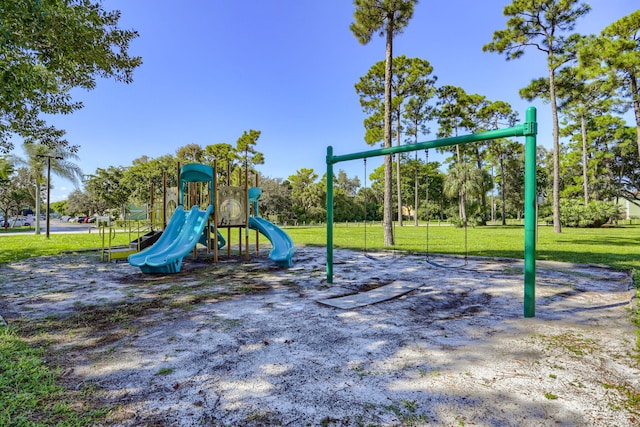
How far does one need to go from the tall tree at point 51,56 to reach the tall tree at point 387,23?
821cm

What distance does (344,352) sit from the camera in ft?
9.40

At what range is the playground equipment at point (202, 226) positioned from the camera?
→ 7027 millimetres

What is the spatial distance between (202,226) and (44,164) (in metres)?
17.7

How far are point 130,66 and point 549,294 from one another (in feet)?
34.8

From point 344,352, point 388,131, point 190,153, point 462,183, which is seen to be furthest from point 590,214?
point 190,153

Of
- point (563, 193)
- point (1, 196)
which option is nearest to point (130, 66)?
point (1, 196)

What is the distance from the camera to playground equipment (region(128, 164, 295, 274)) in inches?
277

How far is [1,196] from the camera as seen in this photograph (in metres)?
33.0

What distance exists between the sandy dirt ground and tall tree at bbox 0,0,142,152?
351 cm

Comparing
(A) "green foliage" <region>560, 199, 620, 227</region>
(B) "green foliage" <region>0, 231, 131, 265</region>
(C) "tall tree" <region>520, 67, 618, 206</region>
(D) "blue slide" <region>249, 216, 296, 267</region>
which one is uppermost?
(C) "tall tree" <region>520, 67, 618, 206</region>

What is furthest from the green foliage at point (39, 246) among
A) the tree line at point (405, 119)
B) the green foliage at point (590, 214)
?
the green foliage at point (590, 214)

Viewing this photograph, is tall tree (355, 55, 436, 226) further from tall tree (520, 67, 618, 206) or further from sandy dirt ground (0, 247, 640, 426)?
sandy dirt ground (0, 247, 640, 426)

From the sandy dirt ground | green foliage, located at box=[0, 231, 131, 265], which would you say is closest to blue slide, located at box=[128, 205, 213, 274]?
the sandy dirt ground

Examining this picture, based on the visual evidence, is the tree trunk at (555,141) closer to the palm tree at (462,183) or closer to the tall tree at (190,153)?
the palm tree at (462,183)
